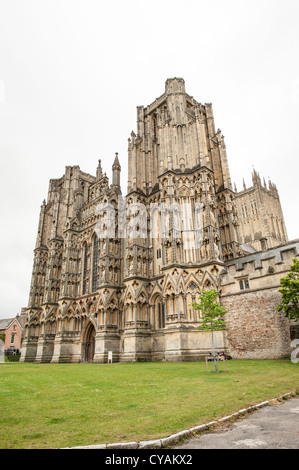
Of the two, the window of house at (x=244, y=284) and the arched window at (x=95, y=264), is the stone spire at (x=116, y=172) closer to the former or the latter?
the arched window at (x=95, y=264)

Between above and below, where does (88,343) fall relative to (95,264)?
below

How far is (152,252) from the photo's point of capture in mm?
32000

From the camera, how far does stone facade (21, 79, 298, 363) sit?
25859mm

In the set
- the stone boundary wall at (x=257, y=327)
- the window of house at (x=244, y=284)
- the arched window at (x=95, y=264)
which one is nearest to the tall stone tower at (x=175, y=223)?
the window of house at (x=244, y=284)

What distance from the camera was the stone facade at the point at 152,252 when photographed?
84.8 feet

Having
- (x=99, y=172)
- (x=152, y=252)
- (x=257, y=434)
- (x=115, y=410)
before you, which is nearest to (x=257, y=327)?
(x=152, y=252)

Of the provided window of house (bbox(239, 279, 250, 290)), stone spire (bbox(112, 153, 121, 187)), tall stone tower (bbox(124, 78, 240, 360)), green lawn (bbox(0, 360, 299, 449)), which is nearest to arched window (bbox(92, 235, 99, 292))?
stone spire (bbox(112, 153, 121, 187))

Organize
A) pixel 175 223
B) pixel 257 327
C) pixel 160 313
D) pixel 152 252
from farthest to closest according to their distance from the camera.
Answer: pixel 152 252, pixel 160 313, pixel 175 223, pixel 257 327

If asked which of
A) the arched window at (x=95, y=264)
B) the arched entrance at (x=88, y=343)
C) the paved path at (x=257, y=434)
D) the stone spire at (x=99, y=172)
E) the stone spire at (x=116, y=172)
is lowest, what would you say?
the paved path at (x=257, y=434)

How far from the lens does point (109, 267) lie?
34062mm

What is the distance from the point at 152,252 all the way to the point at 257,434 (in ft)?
89.5

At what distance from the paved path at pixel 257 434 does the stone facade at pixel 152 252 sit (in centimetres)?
1634

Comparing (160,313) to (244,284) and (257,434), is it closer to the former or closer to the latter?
(244,284)
